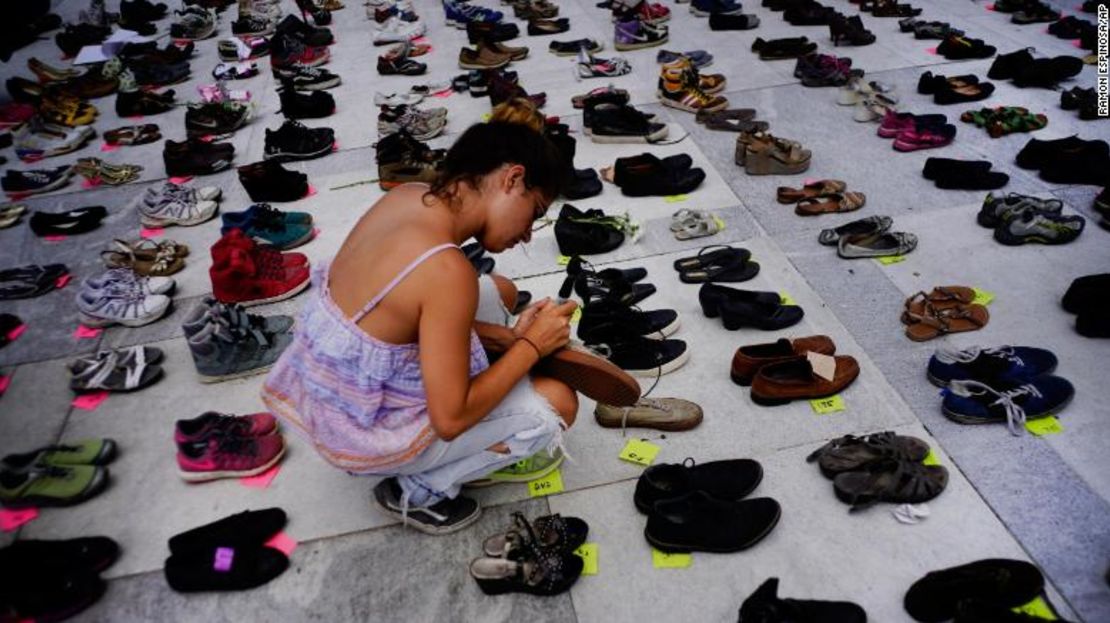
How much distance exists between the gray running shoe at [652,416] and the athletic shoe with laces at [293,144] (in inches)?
132

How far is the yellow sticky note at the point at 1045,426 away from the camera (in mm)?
2504

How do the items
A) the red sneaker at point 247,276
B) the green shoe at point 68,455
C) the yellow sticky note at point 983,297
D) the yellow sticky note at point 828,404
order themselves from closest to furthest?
the green shoe at point 68,455, the yellow sticky note at point 828,404, the yellow sticky note at point 983,297, the red sneaker at point 247,276

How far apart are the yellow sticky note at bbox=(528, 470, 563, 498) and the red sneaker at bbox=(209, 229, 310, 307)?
1.84 metres

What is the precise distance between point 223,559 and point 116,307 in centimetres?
186

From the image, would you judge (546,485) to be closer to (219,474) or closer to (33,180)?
(219,474)

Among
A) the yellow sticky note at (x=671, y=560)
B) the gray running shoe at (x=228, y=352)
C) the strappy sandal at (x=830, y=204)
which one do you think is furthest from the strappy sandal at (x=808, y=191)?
the gray running shoe at (x=228, y=352)

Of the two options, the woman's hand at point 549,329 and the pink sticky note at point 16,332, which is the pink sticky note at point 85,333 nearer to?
the pink sticky note at point 16,332

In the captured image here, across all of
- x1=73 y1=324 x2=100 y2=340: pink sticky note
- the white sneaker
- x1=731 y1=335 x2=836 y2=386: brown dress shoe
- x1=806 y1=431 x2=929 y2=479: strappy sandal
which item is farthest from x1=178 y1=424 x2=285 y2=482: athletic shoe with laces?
the white sneaker

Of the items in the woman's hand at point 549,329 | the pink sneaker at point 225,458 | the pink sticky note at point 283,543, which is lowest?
the pink sticky note at point 283,543

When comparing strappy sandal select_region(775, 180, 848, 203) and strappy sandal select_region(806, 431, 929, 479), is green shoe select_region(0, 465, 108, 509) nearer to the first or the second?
strappy sandal select_region(806, 431, 929, 479)

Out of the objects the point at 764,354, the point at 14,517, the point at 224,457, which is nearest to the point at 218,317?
the point at 224,457

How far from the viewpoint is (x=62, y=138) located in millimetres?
5504

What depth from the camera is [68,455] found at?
2.66m

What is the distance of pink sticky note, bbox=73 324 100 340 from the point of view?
11.3 ft
